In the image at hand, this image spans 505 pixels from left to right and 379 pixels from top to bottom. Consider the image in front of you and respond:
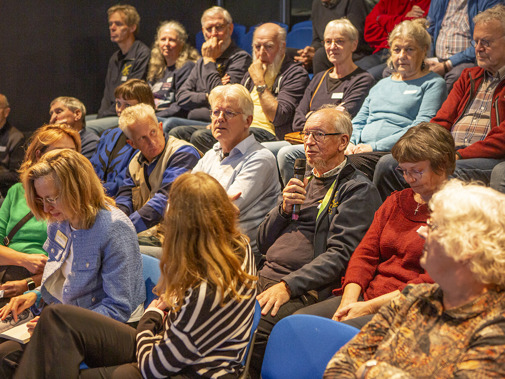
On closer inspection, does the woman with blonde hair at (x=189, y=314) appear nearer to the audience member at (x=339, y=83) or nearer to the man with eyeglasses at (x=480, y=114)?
the man with eyeglasses at (x=480, y=114)

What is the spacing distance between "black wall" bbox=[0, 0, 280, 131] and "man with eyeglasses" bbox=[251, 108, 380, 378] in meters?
3.87

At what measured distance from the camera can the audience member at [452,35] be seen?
4074 millimetres

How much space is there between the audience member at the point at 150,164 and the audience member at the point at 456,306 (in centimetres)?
204

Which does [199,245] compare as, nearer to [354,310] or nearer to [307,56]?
[354,310]

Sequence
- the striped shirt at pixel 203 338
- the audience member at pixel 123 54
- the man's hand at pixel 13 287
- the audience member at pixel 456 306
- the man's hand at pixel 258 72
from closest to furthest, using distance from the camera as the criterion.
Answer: the audience member at pixel 456 306, the striped shirt at pixel 203 338, the man's hand at pixel 13 287, the man's hand at pixel 258 72, the audience member at pixel 123 54

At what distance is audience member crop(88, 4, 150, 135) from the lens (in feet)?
18.6

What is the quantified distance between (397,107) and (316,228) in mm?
1500

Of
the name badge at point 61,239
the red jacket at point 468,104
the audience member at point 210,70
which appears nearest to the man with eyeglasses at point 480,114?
the red jacket at point 468,104

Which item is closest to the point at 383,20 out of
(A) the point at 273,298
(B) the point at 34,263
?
(A) the point at 273,298

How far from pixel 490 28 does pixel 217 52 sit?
245 centimetres

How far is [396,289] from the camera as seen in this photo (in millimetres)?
2199

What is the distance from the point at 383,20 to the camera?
457cm

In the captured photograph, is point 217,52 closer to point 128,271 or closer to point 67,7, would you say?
point 67,7

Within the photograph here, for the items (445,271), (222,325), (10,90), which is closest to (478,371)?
(445,271)
